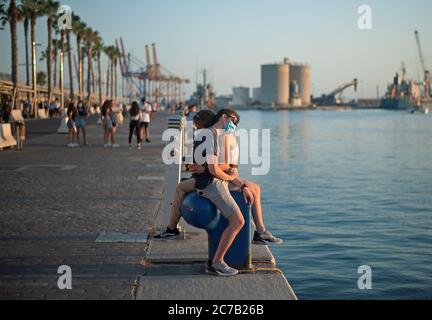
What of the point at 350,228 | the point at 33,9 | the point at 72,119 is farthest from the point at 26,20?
the point at 350,228

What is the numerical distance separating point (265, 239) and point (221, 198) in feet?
4.32

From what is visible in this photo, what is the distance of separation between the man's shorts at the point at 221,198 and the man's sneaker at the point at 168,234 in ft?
4.57

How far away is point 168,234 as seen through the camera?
8156 mm

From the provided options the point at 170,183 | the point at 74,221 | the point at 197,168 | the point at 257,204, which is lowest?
the point at 74,221

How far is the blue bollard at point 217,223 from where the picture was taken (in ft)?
22.4

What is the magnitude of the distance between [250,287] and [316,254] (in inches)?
165

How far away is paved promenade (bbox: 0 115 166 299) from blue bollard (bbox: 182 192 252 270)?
805 millimetres

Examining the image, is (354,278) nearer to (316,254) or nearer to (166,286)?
(316,254)

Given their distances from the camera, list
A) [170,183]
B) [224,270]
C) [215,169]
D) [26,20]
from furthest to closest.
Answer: [26,20], [170,183], [215,169], [224,270]

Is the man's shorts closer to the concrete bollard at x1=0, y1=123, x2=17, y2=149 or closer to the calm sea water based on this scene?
the calm sea water

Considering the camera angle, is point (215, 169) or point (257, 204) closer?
point (215, 169)

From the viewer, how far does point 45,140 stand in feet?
93.5

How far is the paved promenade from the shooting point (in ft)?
21.4

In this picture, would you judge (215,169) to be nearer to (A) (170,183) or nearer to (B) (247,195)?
(B) (247,195)
